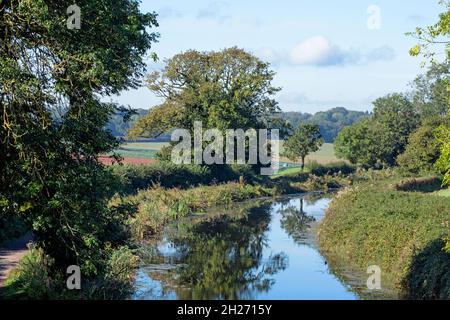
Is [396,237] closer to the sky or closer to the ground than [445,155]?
closer to the ground

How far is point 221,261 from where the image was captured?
101 ft

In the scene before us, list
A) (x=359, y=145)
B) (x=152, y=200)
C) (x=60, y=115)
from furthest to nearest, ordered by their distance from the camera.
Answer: (x=359, y=145)
(x=152, y=200)
(x=60, y=115)

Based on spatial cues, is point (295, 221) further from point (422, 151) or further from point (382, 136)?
point (382, 136)

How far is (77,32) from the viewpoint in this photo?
1903 centimetres

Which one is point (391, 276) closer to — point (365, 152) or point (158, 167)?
point (158, 167)

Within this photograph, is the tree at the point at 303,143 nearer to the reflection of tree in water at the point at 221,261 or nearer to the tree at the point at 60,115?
the reflection of tree in water at the point at 221,261

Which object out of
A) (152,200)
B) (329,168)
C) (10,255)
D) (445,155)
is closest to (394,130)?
(329,168)

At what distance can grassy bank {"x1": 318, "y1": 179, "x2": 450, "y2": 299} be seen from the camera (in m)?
22.4

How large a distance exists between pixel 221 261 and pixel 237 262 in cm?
81

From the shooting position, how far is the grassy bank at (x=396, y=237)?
2238 cm

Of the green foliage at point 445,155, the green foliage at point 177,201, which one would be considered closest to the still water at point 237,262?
the green foliage at point 177,201

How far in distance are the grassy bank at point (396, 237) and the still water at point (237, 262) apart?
5.35 ft
